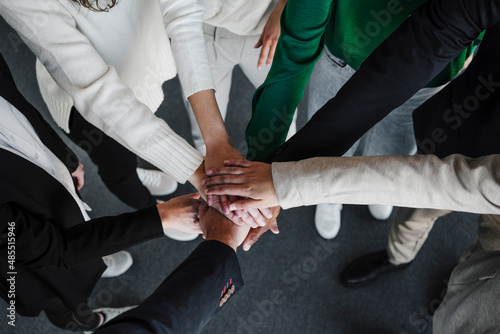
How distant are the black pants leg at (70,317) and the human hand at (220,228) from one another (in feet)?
1.74

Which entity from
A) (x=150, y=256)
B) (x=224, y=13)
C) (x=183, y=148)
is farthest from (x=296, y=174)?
(x=150, y=256)

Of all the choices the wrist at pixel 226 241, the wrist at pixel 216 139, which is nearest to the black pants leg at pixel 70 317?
the wrist at pixel 226 241

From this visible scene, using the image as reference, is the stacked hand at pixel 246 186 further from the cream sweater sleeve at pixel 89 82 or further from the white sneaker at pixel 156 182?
the white sneaker at pixel 156 182

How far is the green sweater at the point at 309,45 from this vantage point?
3.41 ft

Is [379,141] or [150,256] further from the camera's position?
[150,256]

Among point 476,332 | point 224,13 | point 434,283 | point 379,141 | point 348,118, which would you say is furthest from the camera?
point 434,283

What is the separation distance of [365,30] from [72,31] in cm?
71

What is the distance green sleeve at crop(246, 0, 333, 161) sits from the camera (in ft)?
3.49

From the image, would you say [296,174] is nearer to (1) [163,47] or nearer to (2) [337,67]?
(2) [337,67]

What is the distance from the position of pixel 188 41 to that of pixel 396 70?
1.78 feet

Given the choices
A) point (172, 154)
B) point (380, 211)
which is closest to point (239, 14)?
point (172, 154)

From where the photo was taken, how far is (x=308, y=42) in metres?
1.11

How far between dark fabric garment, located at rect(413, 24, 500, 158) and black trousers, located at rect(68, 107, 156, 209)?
3.17 ft

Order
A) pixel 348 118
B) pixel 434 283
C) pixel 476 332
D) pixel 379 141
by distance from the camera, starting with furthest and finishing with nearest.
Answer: pixel 434 283, pixel 379 141, pixel 348 118, pixel 476 332
